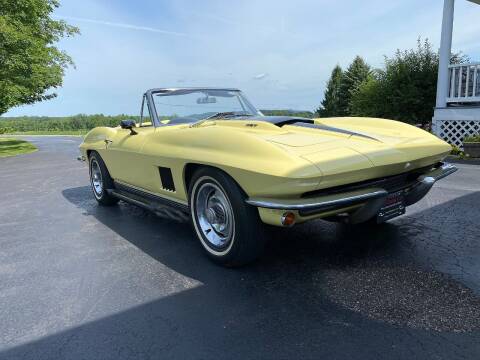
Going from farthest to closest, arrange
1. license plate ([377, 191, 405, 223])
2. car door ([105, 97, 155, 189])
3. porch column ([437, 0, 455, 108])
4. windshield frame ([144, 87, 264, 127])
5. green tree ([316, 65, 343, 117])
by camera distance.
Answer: green tree ([316, 65, 343, 117]) < porch column ([437, 0, 455, 108]) < windshield frame ([144, 87, 264, 127]) < car door ([105, 97, 155, 189]) < license plate ([377, 191, 405, 223])

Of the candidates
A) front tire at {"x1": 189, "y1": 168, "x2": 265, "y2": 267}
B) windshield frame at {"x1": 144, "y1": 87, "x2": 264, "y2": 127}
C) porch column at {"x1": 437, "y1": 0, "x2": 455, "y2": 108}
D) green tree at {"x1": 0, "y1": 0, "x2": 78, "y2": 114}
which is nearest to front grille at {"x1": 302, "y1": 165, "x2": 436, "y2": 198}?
front tire at {"x1": 189, "y1": 168, "x2": 265, "y2": 267}

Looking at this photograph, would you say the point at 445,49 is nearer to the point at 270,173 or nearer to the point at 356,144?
the point at 356,144

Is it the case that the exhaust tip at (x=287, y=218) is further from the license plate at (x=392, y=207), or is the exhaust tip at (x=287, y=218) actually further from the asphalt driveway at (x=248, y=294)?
the license plate at (x=392, y=207)

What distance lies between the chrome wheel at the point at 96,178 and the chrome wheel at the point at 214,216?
2.63 m

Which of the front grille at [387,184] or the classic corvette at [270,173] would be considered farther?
the front grille at [387,184]

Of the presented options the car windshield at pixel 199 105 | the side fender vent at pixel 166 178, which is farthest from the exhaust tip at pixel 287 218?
the car windshield at pixel 199 105

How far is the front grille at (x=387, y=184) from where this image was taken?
2.75 m

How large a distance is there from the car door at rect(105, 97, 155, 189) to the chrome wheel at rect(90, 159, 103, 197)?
585 millimetres

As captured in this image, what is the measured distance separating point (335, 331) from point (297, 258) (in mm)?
1111

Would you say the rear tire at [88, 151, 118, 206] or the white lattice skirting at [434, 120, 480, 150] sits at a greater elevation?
the rear tire at [88, 151, 118, 206]

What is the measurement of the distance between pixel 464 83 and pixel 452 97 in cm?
→ 94

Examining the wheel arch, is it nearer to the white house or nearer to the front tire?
the front tire

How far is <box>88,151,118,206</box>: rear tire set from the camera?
5.22m

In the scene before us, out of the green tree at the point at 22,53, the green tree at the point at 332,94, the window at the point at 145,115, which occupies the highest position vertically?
the green tree at the point at 22,53
